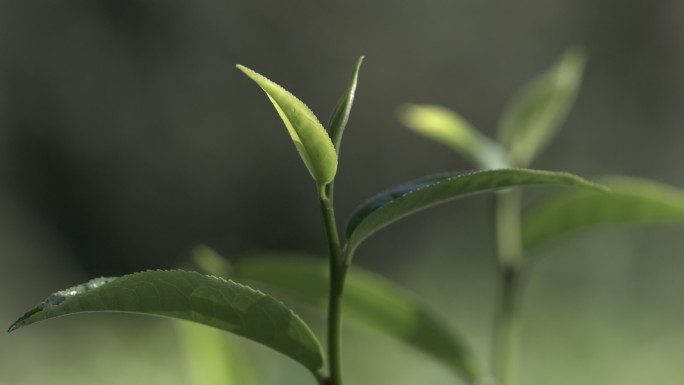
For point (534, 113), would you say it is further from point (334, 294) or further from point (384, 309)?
point (334, 294)

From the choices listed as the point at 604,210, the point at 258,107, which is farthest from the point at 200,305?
the point at 258,107

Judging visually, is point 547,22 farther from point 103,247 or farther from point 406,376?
point 406,376

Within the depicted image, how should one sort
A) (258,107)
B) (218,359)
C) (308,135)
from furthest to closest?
(258,107) < (218,359) < (308,135)

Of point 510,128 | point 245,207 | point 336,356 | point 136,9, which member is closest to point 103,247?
point 245,207

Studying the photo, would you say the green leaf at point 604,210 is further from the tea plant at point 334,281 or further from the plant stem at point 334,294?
the plant stem at point 334,294

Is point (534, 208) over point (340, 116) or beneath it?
beneath
